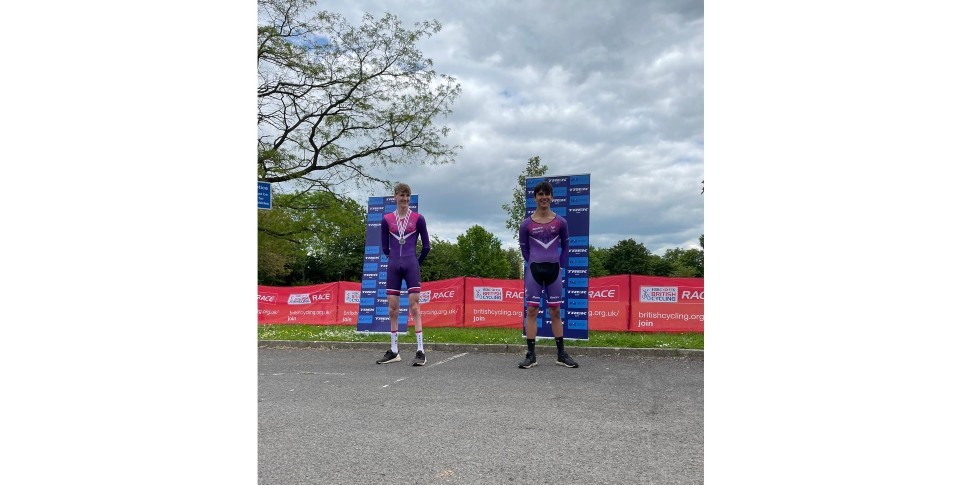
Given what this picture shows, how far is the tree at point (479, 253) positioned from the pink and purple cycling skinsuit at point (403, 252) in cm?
5605

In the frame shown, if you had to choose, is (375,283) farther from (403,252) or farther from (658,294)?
(658,294)

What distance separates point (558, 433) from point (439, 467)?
94cm

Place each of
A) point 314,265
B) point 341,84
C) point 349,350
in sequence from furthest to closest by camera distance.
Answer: point 314,265
point 341,84
point 349,350

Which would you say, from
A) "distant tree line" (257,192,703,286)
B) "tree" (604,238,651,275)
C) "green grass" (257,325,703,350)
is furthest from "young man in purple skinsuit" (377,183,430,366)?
"tree" (604,238,651,275)

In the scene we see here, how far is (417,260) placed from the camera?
25.3 feet

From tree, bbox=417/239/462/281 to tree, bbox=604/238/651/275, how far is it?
55.7 ft

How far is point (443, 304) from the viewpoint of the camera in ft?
53.9

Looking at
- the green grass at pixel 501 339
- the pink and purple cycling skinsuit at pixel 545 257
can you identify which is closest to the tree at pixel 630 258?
the green grass at pixel 501 339

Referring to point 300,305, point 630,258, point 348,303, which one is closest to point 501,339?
point 348,303

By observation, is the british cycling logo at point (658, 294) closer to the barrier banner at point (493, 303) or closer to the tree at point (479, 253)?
the barrier banner at point (493, 303)

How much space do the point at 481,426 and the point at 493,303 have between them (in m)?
12.2
